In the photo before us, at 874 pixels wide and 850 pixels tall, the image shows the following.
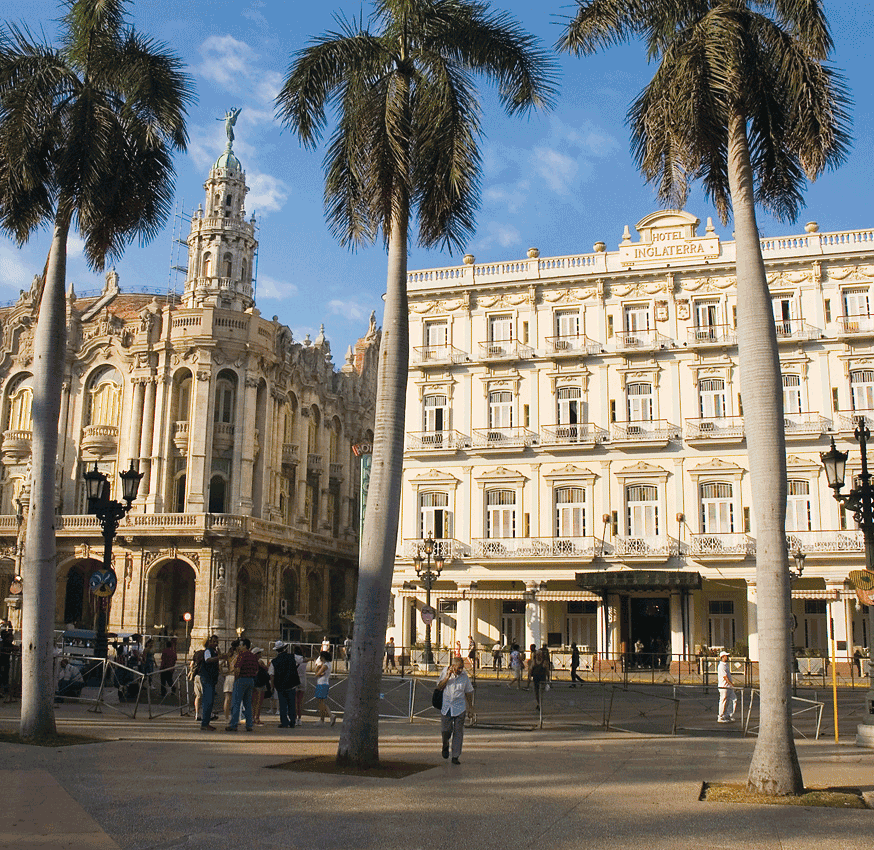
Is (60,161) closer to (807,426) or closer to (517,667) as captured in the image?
(517,667)

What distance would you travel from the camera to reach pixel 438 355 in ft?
147

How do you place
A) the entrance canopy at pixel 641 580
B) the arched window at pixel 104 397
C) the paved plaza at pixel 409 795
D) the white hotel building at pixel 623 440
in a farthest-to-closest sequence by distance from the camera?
the arched window at pixel 104 397
the white hotel building at pixel 623 440
the entrance canopy at pixel 641 580
the paved plaza at pixel 409 795

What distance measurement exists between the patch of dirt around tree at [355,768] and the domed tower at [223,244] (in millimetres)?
45675

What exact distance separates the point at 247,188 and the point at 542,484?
3002 cm

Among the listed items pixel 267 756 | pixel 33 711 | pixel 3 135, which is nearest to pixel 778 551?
pixel 267 756

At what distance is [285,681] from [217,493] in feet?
112

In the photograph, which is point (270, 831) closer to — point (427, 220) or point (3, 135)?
point (427, 220)

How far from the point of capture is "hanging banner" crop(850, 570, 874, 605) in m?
15.8

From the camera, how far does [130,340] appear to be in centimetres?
5231

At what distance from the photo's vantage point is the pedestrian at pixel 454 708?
13508 millimetres

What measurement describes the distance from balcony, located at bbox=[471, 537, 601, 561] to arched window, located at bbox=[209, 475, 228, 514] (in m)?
14.9

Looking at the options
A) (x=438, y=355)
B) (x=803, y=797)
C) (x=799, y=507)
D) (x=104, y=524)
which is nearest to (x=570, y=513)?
(x=799, y=507)

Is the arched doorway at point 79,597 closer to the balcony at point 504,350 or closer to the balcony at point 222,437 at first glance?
the balcony at point 222,437

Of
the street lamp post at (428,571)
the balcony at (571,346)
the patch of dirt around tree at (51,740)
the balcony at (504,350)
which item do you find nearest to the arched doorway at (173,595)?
the street lamp post at (428,571)
